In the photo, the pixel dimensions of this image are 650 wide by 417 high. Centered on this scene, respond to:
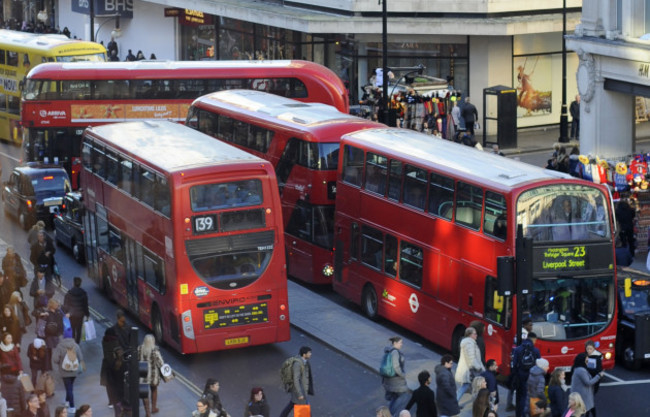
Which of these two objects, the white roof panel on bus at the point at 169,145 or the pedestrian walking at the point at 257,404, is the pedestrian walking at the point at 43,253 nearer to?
the white roof panel on bus at the point at 169,145

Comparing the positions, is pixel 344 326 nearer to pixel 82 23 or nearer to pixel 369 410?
pixel 369 410

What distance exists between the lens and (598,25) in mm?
37812

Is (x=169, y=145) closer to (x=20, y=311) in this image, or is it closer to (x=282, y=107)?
(x=20, y=311)

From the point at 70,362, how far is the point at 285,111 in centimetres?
1157

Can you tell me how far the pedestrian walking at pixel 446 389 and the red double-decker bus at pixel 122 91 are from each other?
22.0m

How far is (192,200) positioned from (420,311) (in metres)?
5.04

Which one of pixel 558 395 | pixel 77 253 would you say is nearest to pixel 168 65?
pixel 77 253

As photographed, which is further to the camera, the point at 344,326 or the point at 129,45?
the point at 129,45

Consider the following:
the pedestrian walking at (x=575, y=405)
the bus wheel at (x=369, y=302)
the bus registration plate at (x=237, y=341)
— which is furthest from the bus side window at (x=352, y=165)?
the pedestrian walking at (x=575, y=405)

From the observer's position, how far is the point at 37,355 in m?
23.1

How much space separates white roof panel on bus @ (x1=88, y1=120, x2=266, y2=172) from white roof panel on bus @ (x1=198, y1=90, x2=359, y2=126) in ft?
9.70

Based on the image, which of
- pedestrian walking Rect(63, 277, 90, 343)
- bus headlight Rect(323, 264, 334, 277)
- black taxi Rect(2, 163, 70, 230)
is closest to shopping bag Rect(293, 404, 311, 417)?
pedestrian walking Rect(63, 277, 90, 343)

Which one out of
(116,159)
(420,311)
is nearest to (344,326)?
(420,311)

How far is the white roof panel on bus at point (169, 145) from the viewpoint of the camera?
82.5 feet
